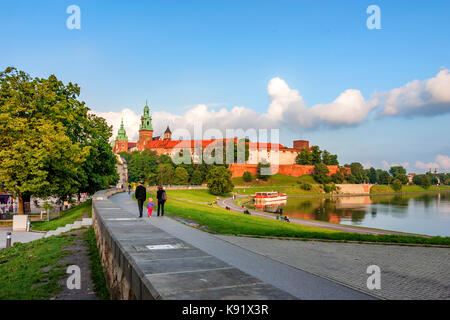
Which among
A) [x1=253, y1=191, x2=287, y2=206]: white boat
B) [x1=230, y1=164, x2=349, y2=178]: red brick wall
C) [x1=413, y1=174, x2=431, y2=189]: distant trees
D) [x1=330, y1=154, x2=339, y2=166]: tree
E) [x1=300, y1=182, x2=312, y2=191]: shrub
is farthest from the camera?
[x1=330, y1=154, x2=339, y2=166]: tree

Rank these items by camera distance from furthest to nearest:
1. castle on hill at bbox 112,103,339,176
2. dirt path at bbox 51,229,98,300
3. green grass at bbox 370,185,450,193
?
castle on hill at bbox 112,103,339,176, green grass at bbox 370,185,450,193, dirt path at bbox 51,229,98,300

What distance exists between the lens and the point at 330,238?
55.0 ft

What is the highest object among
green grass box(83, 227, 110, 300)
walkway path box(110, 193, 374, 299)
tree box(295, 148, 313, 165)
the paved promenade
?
tree box(295, 148, 313, 165)

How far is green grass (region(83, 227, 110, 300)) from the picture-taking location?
26.7 ft

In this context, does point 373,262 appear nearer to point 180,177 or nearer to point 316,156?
point 180,177

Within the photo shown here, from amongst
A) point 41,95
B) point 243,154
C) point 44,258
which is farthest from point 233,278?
point 243,154

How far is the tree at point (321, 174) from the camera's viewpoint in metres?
134

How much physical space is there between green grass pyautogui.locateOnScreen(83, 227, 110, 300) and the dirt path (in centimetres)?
11

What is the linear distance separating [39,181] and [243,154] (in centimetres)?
10230

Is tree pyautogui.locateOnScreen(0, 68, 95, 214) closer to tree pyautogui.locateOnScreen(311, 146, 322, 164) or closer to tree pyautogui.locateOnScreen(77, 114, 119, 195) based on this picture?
tree pyautogui.locateOnScreen(77, 114, 119, 195)

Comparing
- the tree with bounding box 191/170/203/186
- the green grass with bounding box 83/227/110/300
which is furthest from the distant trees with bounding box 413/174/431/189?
the green grass with bounding box 83/227/110/300
